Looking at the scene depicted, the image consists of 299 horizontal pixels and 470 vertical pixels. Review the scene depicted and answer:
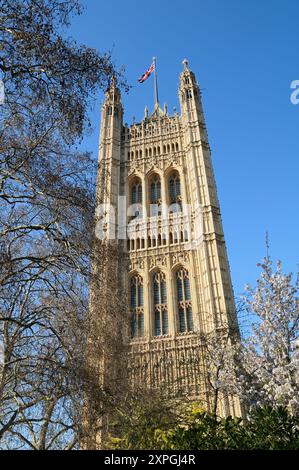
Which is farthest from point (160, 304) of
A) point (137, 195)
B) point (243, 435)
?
point (243, 435)

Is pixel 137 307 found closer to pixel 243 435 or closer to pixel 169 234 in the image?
pixel 169 234

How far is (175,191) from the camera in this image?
103 ft

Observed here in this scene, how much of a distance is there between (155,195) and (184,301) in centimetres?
937

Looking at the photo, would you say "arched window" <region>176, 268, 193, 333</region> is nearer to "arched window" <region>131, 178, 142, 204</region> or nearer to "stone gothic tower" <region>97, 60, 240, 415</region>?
"stone gothic tower" <region>97, 60, 240, 415</region>

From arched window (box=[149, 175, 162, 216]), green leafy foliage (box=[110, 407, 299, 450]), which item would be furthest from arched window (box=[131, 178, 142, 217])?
green leafy foliage (box=[110, 407, 299, 450])

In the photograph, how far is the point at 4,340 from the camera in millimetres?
8172

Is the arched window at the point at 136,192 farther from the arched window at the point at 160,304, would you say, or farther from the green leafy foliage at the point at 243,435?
the green leafy foliage at the point at 243,435

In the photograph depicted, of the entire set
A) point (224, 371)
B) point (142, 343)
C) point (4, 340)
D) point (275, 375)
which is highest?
point (142, 343)

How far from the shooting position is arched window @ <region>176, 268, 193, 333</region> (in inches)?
954

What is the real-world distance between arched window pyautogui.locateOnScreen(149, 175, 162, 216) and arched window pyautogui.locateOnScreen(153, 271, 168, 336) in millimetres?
5299

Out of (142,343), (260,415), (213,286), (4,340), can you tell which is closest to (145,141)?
(213,286)

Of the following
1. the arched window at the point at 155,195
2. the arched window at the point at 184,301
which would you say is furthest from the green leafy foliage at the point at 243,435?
the arched window at the point at 155,195

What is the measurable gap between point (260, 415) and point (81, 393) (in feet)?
8.51

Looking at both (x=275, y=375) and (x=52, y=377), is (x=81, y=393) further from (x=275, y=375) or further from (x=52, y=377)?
(x=275, y=375)
